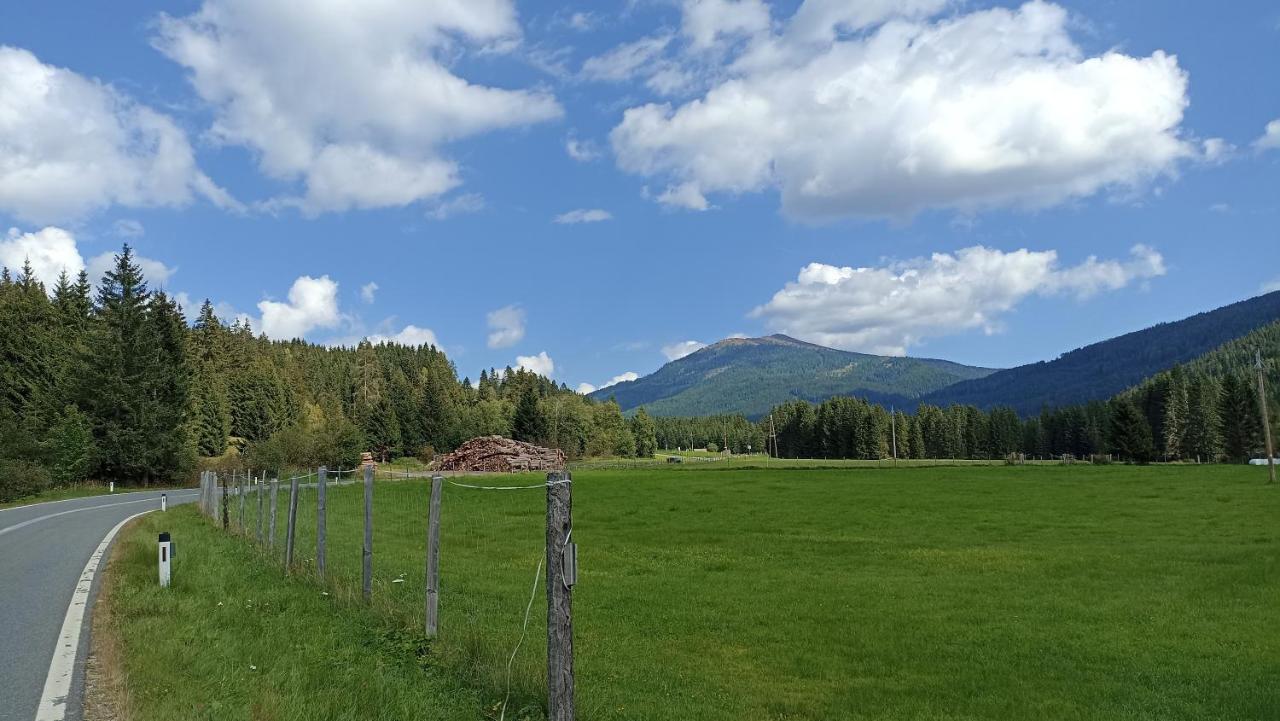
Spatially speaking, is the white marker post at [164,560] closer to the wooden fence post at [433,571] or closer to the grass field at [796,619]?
the grass field at [796,619]

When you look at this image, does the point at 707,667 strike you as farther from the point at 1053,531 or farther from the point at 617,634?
the point at 1053,531

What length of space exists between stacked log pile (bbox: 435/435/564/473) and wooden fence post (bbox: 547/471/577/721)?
289 feet

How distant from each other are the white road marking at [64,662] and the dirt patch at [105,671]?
16cm

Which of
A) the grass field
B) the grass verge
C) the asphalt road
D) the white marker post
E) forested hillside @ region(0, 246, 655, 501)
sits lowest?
the grass field

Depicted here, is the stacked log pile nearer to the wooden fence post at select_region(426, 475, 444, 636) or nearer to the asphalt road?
the asphalt road

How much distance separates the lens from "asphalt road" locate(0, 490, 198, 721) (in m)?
7.94

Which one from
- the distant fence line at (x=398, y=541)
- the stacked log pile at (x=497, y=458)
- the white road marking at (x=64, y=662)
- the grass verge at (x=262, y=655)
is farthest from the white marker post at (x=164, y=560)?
the stacked log pile at (x=497, y=458)

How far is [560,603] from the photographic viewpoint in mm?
6832

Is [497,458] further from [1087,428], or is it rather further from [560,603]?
[1087,428]

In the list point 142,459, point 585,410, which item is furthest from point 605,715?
point 585,410

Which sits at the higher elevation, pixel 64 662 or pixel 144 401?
pixel 144 401

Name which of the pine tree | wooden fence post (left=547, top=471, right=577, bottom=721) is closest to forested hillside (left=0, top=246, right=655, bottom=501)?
wooden fence post (left=547, top=471, right=577, bottom=721)

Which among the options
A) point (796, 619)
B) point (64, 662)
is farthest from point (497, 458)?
point (64, 662)

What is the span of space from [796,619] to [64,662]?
11257 mm
